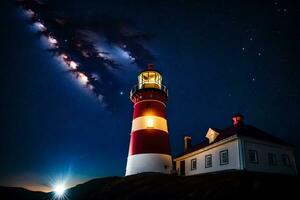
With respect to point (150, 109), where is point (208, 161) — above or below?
below

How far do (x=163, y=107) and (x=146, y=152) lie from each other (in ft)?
19.0

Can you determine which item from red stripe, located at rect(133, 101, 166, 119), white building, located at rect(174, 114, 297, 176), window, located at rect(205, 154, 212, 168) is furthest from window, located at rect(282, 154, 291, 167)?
red stripe, located at rect(133, 101, 166, 119)

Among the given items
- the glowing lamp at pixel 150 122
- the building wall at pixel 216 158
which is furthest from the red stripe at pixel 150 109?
the building wall at pixel 216 158

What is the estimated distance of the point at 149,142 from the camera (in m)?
24.7

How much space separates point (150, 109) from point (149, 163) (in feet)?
19.2

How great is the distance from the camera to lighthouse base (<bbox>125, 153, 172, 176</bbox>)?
24.0 m

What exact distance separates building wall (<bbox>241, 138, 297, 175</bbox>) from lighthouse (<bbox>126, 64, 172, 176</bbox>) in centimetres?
863

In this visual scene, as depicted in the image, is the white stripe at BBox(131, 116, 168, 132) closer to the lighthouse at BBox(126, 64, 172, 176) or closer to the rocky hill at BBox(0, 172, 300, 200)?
the lighthouse at BBox(126, 64, 172, 176)

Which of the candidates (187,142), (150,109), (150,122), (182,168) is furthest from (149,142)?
(187,142)

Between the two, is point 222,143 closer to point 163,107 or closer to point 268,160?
point 268,160

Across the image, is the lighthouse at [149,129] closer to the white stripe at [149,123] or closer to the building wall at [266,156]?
the white stripe at [149,123]

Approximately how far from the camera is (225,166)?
67.3 ft

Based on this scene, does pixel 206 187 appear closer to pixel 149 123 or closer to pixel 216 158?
pixel 216 158

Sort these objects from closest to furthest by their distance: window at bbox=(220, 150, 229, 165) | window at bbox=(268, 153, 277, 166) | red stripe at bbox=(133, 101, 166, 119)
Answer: window at bbox=(268, 153, 277, 166) < window at bbox=(220, 150, 229, 165) < red stripe at bbox=(133, 101, 166, 119)
